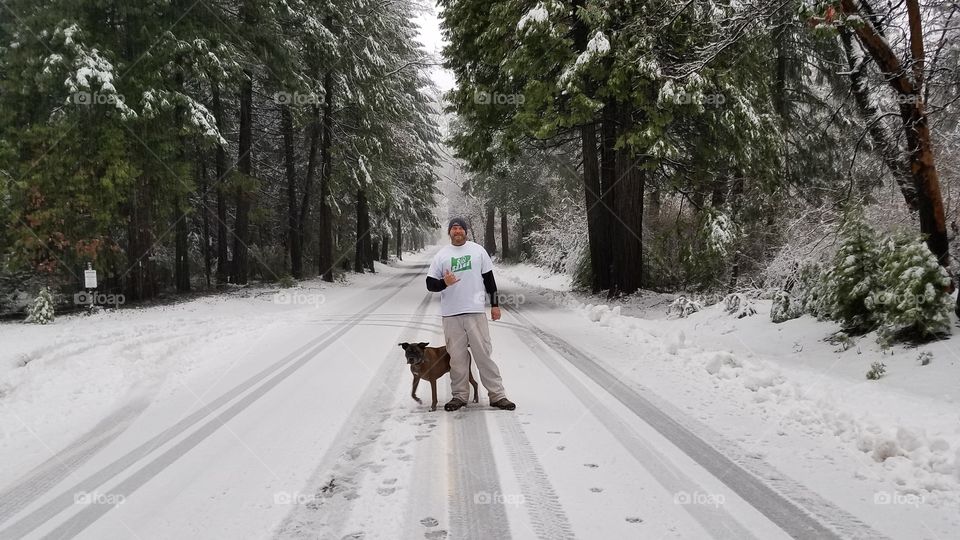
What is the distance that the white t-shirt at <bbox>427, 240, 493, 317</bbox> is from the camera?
5.50 m

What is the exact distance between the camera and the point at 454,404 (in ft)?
17.5

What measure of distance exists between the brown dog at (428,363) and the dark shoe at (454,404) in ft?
0.43

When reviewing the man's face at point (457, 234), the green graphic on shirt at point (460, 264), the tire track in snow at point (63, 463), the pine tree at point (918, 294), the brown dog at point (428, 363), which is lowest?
the tire track in snow at point (63, 463)

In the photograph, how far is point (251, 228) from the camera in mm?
27875

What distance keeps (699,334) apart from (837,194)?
448cm

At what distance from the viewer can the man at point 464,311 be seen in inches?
215

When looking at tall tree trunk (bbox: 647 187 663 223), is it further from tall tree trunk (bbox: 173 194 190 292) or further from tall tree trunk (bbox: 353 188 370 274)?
tall tree trunk (bbox: 173 194 190 292)

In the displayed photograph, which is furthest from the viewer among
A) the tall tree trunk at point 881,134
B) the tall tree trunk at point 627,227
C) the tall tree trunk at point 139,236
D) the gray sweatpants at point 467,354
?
the tall tree trunk at point 139,236

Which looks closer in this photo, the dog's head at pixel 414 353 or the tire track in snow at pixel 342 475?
Result: the tire track in snow at pixel 342 475

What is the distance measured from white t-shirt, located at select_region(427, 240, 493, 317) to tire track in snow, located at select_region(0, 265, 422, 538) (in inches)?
94.7

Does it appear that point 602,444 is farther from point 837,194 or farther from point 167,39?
point 167,39

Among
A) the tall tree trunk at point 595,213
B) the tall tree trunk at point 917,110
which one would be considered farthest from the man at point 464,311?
the tall tree trunk at point 595,213

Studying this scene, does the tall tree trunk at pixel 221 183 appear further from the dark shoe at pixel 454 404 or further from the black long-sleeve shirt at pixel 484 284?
the dark shoe at pixel 454 404

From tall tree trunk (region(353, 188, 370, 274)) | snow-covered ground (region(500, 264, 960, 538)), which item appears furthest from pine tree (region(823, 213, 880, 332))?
tall tree trunk (region(353, 188, 370, 274))
